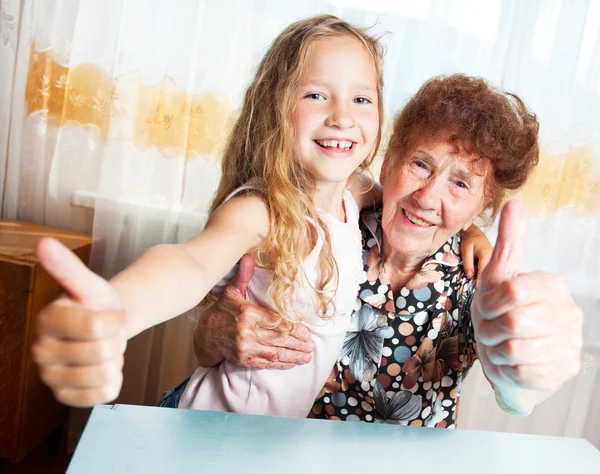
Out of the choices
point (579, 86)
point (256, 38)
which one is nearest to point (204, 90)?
point (256, 38)

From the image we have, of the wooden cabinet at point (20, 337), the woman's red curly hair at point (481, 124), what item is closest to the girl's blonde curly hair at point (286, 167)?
the woman's red curly hair at point (481, 124)

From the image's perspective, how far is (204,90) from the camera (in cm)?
194

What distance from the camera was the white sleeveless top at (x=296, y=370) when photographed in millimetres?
1209

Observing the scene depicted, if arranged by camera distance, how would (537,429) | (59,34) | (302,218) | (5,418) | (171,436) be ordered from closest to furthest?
1. (171,436)
2. (302,218)
3. (5,418)
4. (59,34)
5. (537,429)

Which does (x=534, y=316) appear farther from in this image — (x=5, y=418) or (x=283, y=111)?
(x=5, y=418)

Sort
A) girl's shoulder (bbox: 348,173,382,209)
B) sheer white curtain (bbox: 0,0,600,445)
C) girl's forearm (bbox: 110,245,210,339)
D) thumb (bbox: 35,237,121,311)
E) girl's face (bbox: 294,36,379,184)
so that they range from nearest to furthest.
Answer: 1. thumb (bbox: 35,237,121,311)
2. girl's forearm (bbox: 110,245,210,339)
3. girl's face (bbox: 294,36,379,184)
4. girl's shoulder (bbox: 348,173,382,209)
5. sheer white curtain (bbox: 0,0,600,445)

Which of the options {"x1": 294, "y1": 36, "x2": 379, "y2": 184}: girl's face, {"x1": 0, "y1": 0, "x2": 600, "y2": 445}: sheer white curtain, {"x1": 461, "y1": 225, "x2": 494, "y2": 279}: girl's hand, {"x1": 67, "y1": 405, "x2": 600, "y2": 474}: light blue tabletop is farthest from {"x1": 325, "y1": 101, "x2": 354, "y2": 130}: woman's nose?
{"x1": 0, "y1": 0, "x2": 600, "y2": 445}: sheer white curtain

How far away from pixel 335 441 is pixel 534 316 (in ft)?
0.94

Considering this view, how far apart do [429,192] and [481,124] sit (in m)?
0.16

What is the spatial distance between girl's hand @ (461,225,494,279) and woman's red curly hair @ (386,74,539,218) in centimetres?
10

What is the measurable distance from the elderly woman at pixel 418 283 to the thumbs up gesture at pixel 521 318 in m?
0.40

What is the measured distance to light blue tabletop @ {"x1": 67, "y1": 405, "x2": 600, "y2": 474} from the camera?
718mm

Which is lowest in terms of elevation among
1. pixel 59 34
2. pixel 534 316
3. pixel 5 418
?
pixel 5 418

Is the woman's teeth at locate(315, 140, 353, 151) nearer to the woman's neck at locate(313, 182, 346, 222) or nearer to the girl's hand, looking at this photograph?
the woman's neck at locate(313, 182, 346, 222)
